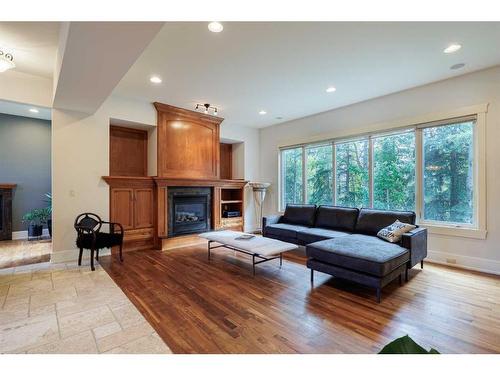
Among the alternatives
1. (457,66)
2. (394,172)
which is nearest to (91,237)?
(394,172)

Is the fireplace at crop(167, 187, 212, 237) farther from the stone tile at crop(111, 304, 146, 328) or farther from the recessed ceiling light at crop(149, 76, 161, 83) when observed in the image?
the stone tile at crop(111, 304, 146, 328)

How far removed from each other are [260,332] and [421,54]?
3.52 metres

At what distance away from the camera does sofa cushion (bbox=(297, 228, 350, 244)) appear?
3.96 meters

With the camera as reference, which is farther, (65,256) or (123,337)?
(65,256)

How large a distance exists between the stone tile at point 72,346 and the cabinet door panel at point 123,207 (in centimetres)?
278

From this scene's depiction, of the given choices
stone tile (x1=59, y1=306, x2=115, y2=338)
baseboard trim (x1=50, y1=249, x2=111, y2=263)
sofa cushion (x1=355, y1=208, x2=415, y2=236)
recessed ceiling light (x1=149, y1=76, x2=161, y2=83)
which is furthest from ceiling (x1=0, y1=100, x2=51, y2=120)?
sofa cushion (x1=355, y1=208, x2=415, y2=236)

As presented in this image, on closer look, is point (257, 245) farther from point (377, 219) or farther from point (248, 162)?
point (248, 162)

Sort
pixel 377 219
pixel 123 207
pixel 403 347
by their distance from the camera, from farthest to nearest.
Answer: pixel 123 207 < pixel 377 219 < pixel 403 347

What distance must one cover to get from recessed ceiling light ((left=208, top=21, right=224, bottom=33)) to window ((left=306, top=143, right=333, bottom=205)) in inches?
138

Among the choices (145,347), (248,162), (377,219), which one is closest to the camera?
(145,347)

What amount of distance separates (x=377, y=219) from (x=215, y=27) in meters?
3.47

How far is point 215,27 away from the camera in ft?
8.04

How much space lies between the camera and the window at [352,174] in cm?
473

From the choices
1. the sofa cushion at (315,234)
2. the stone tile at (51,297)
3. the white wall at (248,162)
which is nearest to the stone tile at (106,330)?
the stone tile at (51,297)
